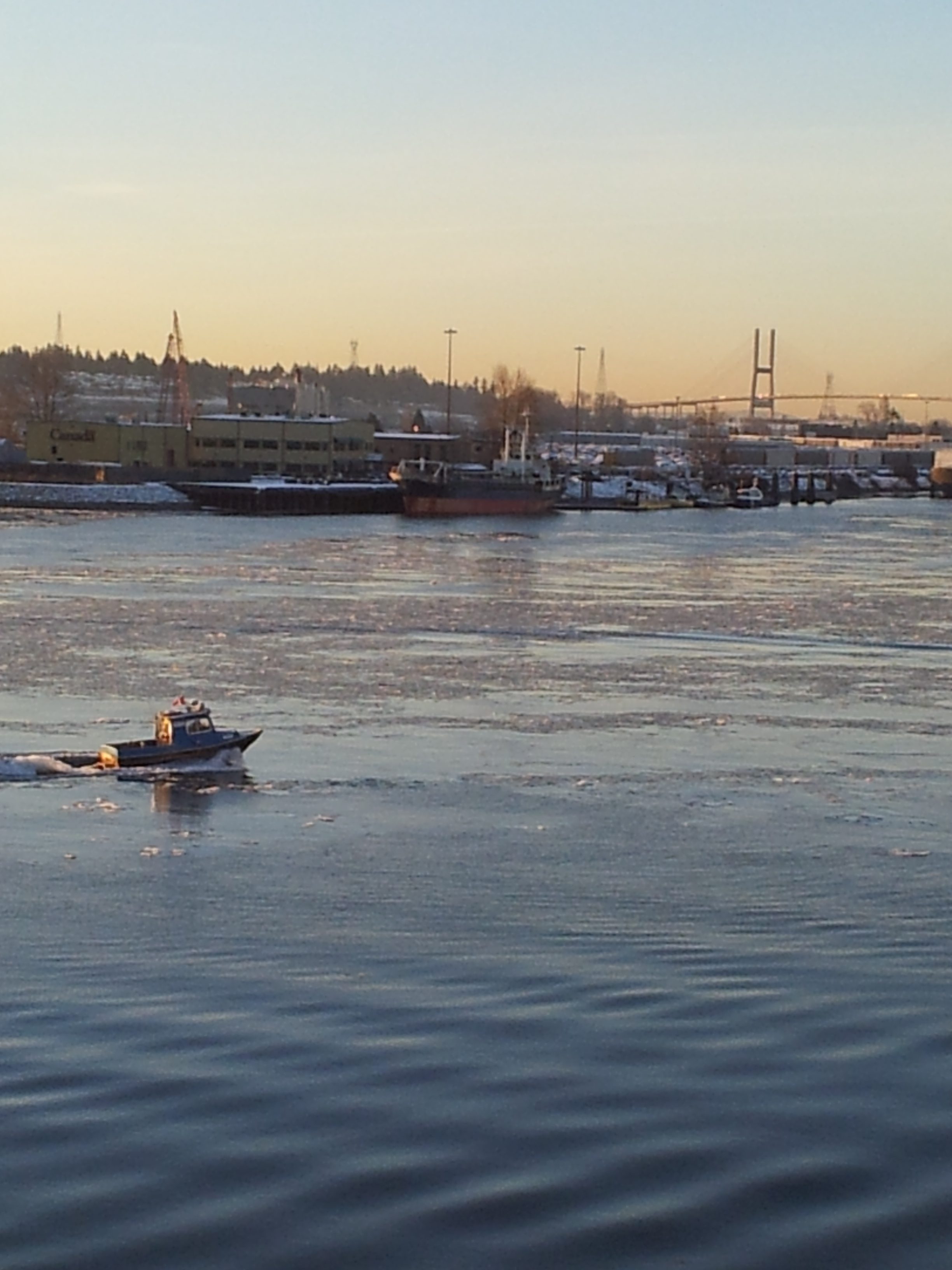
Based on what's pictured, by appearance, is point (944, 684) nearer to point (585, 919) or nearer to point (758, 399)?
→ point (585, 919)

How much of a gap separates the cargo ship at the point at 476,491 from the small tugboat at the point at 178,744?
47313 mm

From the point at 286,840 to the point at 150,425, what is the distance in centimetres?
6637

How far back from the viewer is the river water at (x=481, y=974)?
541 cm

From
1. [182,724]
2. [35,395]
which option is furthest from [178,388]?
[182,724]

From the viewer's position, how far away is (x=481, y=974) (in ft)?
25.2

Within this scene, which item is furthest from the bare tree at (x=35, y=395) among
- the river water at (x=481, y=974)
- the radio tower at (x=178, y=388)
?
the river water at (x=481, y=974)

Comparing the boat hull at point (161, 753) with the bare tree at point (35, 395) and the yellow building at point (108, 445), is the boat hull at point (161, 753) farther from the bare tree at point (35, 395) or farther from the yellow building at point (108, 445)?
the bare tree at point (35, 395)

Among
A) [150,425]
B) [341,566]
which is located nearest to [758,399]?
[150,425]

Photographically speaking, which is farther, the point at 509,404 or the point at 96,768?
the point at 509,404

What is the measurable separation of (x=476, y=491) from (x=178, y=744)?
51.3 m

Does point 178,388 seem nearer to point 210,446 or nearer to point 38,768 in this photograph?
point 210,446

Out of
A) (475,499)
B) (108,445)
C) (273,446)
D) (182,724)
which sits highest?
(273,446)

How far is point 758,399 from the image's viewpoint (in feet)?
617

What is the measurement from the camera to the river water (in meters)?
5.41
